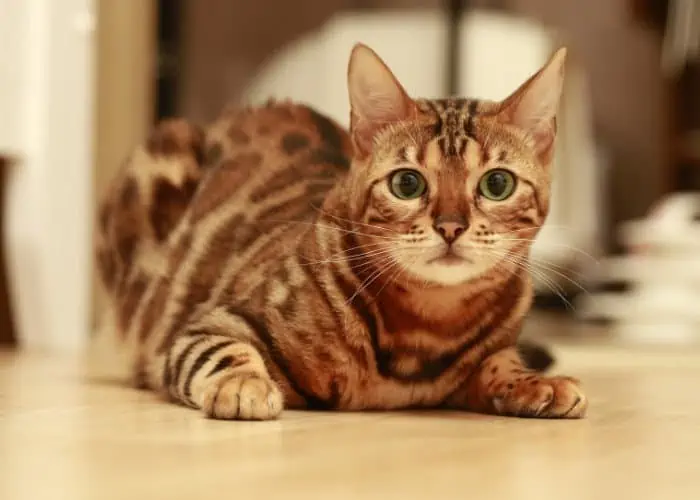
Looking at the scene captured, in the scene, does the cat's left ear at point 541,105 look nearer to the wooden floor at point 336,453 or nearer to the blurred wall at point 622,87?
the wooden floor at point 336,453

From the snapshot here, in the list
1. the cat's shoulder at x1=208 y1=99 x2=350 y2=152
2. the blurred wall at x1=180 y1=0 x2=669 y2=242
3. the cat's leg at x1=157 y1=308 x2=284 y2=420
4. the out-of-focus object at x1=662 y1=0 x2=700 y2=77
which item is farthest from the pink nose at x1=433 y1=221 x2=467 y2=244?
the out-of-focus object at x1=662 y1=0 x2=700 y2=77

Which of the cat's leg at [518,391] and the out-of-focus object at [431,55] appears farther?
the out-of-focus object at [431,55]

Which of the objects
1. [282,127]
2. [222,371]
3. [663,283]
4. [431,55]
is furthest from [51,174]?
[663,283]

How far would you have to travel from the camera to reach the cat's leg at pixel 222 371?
126cm

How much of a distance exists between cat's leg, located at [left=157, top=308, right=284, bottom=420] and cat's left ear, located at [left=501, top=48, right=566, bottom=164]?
1.35 feet

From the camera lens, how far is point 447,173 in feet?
4.05

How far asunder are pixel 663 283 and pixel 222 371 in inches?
95.1

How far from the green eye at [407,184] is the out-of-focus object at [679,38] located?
3.58 meters

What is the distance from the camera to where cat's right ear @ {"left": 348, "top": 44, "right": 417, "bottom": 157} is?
1.29m

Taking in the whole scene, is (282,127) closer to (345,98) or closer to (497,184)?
(345,98)

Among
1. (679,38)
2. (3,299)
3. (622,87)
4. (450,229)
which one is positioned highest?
(679,38)

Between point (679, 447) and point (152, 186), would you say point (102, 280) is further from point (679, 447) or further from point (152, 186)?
point (679, 447)

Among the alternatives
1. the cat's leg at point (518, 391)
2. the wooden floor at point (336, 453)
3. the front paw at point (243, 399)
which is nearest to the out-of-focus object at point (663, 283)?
the wooden floor at point (336, 453)

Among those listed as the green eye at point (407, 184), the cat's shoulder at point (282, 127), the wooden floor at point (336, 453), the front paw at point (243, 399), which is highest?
the cat's shoulder at point (282, 127)
